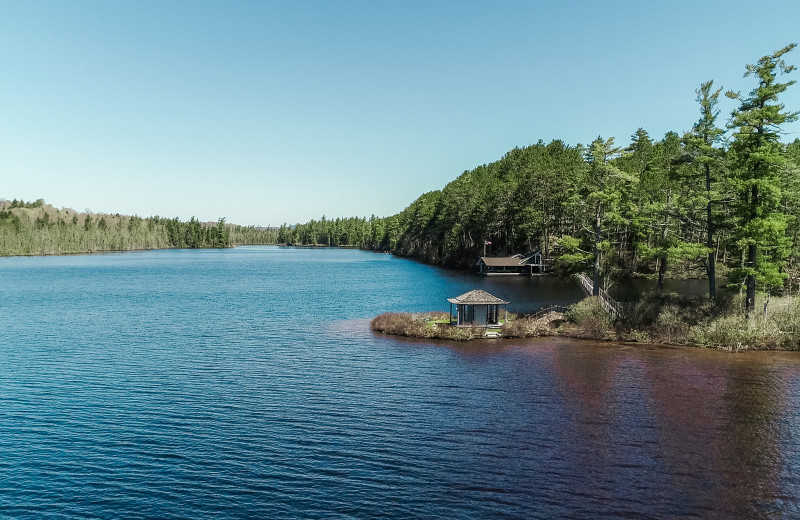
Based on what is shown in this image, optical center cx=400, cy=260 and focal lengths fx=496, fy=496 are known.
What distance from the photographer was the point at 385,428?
22016 millimetres

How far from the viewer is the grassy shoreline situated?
120 ft

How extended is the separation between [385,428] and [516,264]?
81.0 m

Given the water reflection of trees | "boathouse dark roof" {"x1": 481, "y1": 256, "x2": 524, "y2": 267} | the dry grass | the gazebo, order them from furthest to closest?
1. "boathouse dark roof" {"x1": 481, "y1": 256, "x2": 524, "y2": 267}
2. the gazebo
3. the dry grass
4. the water reflection of trees

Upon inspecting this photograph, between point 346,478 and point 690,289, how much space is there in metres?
68.5

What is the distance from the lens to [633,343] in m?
39.3

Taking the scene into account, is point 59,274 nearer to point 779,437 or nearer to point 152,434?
point 152,434

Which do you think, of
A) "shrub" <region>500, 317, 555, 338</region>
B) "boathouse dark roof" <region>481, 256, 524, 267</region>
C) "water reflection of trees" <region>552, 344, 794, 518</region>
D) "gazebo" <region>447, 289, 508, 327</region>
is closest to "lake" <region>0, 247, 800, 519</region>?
"water reflection of trees" <region>552, 344, 794, 518</region>

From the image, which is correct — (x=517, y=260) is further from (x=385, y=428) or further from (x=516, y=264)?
(x=385, y=428)

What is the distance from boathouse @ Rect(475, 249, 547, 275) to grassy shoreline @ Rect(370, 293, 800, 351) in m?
54.0

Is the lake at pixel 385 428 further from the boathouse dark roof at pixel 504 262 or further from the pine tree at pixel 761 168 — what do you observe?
the boathouse dark roof at pixel 504 262

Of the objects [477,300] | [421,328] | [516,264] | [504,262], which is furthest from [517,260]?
[421,328]

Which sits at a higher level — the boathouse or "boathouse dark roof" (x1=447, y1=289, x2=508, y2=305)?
the boathouse

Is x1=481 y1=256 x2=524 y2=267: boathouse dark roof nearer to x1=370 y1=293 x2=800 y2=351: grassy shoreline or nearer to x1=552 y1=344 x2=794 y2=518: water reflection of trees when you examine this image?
x1=370 y1=293 x2=800 y2=351: grassy shoreline

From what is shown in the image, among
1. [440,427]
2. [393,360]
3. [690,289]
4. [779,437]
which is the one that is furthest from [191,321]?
[690,289]
